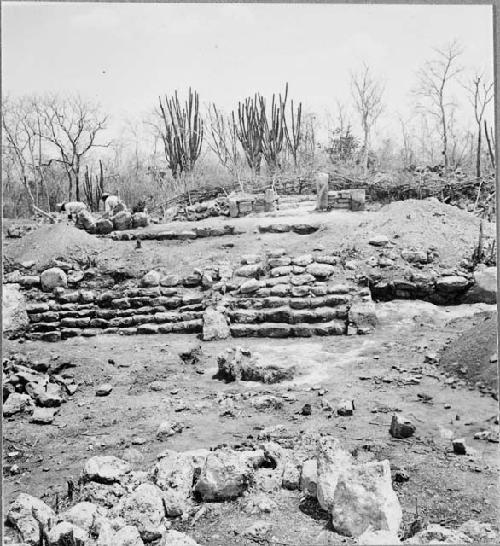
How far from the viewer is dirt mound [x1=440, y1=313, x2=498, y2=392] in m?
3.74

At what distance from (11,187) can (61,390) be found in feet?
5.93

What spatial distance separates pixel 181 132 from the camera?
4652mm

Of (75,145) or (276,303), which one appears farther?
(276,303)

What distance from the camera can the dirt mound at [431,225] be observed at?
18.1 ft

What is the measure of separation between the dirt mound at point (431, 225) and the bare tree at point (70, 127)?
3.53 m

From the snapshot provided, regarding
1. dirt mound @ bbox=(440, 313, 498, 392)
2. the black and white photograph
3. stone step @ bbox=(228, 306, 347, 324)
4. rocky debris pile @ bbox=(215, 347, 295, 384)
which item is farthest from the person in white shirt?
dirt mound @ bbox=(440, 313, 498, 392)

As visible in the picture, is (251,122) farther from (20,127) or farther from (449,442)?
(449,442)

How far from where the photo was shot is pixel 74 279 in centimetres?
683

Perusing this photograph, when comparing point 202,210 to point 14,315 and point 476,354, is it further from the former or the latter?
point 476,354

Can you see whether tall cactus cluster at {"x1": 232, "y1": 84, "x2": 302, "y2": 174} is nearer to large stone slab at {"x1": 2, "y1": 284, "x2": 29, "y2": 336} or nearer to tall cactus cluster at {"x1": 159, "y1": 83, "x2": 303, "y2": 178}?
tall cactus cluster at {"x1": 159, "y1": 83, "x2": 303, "y2": 178}

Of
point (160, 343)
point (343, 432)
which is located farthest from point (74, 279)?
point (343, 432)

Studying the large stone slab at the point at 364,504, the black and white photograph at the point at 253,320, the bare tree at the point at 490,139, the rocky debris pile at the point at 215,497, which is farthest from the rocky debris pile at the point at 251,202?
the large stone slab at the point at 364,504

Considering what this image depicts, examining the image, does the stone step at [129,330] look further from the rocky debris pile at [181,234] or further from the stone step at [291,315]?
the rocky debris pile at [181,234]

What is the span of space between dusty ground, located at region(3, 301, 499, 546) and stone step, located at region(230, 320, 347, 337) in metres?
0.14
